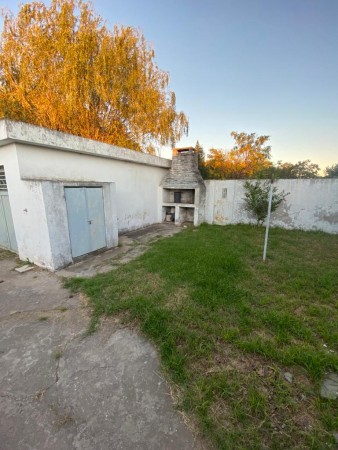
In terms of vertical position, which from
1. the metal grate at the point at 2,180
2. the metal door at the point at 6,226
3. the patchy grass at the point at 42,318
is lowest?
the patchy grass at the point at 42,318

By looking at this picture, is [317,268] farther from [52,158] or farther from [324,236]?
[52,158]

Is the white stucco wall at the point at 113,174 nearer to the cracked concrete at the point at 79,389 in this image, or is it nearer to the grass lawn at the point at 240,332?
the grass lawn at the point at 240,332

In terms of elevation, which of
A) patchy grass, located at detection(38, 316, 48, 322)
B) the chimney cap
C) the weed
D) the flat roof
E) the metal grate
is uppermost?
the chimney cap

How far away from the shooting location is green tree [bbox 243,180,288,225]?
8055 mm

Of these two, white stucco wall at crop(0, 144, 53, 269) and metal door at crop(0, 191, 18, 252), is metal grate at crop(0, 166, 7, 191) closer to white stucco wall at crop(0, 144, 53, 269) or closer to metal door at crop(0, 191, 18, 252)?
metal door at crop(0, 191, 18, 252)

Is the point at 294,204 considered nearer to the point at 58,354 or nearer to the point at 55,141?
the point at 55,141

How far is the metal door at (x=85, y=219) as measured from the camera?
470 cm

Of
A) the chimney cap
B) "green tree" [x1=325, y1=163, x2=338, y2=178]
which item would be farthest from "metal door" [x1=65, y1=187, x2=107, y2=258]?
"green tree" [x1=325, y1=163, x2=338, y2=178]

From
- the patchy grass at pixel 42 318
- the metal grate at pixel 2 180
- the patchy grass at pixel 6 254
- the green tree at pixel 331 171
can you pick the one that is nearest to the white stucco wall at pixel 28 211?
the metal grate at pixel 2 180

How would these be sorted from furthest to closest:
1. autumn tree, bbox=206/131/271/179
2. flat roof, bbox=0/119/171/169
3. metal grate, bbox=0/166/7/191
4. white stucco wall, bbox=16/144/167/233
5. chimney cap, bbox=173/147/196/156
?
1. autumn tree, bbox=206/131/271/179
2. chimney cap, bbox=173/147/196/156
3. metal grate, bbox=0/166/7/191
4. white stucco wall, bbox=16/144/167/233
5. flat roof, bbox=0/119/171/169

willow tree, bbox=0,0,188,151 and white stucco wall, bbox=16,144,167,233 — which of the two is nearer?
white stucco wall, bbox=16,144,167,233

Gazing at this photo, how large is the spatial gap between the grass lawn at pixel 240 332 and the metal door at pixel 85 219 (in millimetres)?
1381

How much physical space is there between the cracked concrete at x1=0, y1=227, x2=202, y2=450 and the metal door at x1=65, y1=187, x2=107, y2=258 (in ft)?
7.17

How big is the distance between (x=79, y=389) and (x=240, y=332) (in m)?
1.94
